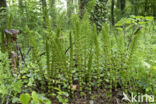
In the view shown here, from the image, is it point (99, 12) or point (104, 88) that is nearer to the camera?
point (104, 88)

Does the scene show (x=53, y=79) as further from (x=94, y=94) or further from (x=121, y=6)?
(x=121, y=6)

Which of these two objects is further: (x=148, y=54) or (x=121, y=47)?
(x=148, y=54)

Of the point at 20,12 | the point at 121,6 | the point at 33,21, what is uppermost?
the point at 121,6

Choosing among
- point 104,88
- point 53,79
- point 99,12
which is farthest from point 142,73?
point 99,12

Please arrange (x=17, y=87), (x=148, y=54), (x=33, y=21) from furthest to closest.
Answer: (x=33, y=21), (x=148, y=54), (x=17, y=87)

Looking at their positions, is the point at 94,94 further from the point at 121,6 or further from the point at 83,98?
the point at 121,6

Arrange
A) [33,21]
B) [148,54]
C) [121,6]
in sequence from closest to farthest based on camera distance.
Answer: [148,54]
[33,21]
[121,6]

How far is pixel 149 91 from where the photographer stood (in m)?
1.08

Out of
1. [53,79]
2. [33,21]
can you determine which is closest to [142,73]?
[53,79]

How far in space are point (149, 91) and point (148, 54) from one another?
0.37 meters

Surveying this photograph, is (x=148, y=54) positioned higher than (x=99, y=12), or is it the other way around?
(x=99, y=12)

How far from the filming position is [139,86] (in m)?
1.12

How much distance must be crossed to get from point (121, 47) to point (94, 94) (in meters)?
0.50

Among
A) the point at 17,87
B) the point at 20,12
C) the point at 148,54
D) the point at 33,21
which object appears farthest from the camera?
the point at 33,21
